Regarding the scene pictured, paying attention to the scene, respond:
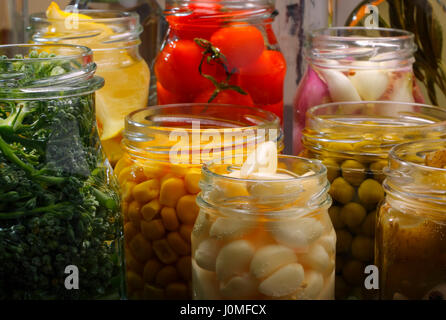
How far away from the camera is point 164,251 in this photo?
0.52 metres

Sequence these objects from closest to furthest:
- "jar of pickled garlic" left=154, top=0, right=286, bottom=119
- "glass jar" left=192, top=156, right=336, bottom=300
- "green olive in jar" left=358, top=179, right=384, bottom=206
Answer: "glass jar" left=192, top=156, right=336, bottom=300 → "green olive in jar" left=358, top=179, right=384, bottom=206 → "jar of pickled garlic" left=154, top=0, right=286, bottom=119

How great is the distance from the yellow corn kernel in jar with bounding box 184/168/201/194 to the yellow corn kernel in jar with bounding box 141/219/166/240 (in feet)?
0.12

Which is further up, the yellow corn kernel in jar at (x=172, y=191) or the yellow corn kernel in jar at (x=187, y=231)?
the yellow corn kernel in jar at (x=172, y=191)

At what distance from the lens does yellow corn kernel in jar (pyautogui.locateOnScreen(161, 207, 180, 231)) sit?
1.68ft

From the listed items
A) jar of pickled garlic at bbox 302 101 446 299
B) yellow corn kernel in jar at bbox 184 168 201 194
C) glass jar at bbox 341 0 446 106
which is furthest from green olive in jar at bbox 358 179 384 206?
glass jar at bbox 341 0 446 106

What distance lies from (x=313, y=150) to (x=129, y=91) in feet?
0.71

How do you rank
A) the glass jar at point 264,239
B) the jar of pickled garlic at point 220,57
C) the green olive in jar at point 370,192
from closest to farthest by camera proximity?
the glass jar at point 264,239 < the green olive in jar at point 370,192 < the jar of pickled garlic at point 220,57

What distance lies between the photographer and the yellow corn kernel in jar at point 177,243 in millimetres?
515

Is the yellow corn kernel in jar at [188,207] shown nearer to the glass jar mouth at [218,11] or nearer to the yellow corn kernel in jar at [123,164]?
the yellow corn kernel in jar at [123,164]

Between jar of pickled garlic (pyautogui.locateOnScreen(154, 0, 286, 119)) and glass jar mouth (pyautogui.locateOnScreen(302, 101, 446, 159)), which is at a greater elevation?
jar of pickled garlic (pyautogui.locateOnScreen(154, 0, 286, 119))

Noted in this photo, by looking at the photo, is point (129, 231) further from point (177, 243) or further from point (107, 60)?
point (107, 60)

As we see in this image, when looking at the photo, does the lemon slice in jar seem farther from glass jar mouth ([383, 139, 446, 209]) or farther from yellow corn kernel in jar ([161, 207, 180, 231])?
glass jar mouth ([383, 139, 446, 209])

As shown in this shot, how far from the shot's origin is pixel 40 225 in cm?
45

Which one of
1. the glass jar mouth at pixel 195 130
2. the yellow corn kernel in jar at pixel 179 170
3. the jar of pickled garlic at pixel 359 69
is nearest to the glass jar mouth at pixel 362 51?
the jar of pickled garlic at pixel 359 69
